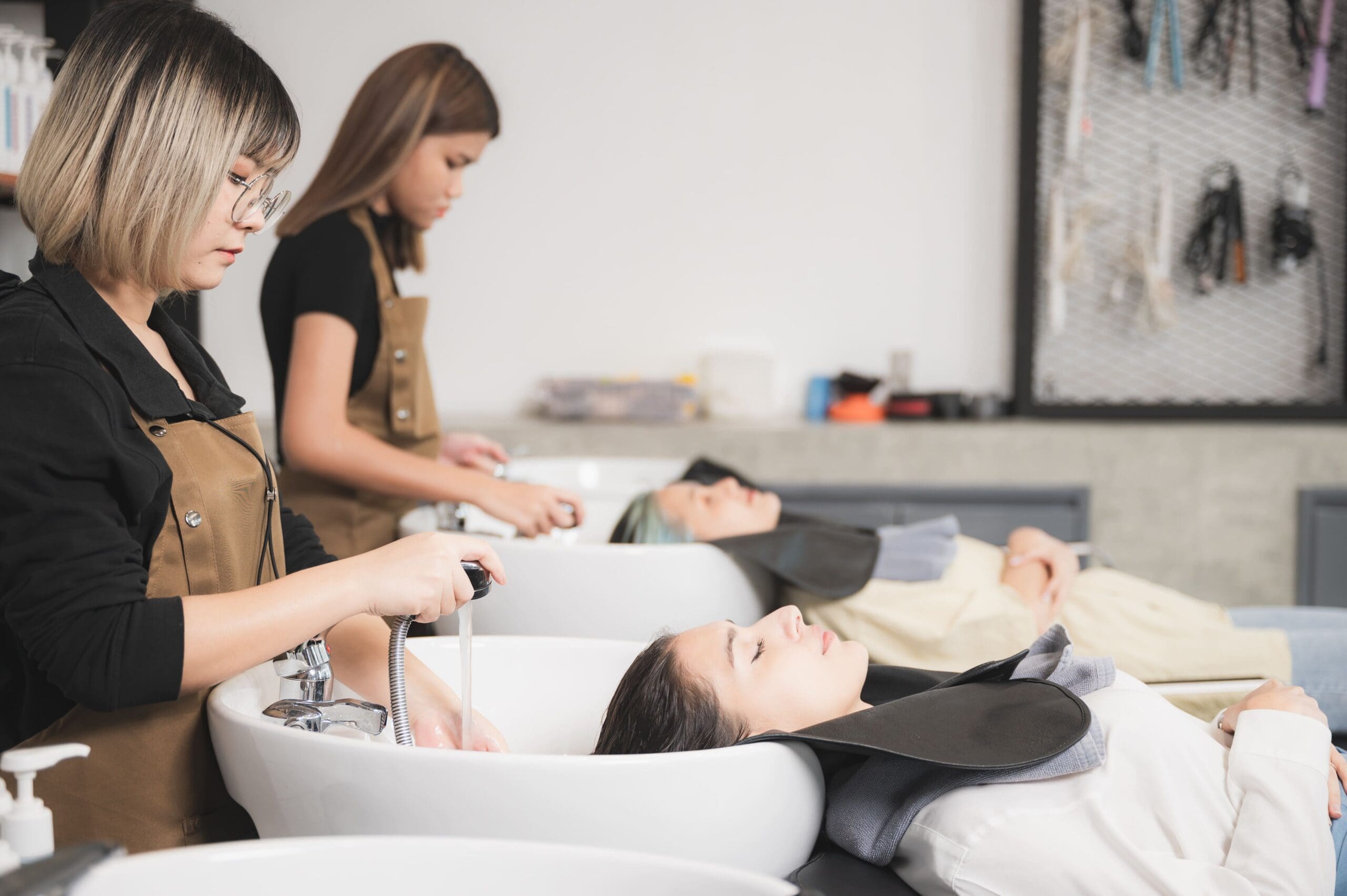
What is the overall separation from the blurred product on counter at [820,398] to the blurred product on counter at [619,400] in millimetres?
448

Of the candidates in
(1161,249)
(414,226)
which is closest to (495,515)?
(414,226)

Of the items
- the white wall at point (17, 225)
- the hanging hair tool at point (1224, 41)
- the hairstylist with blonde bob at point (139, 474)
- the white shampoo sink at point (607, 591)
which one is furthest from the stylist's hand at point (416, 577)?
the hanging hair tool at point (1224, 41)

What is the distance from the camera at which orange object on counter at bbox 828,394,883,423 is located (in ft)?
11.2

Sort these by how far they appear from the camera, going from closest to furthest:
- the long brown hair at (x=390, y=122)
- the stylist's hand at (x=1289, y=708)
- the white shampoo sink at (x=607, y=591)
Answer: the stylist's hand at (x=1289, y=708) < the white shampoo sink at (x=607, y=591) < the long brown hair at (x=390, y=122)

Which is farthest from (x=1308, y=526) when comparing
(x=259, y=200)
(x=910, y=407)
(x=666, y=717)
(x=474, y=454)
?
(x=259, y=200)

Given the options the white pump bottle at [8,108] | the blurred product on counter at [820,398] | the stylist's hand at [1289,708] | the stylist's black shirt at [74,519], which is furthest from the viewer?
the blurred product on counter at [820,398]

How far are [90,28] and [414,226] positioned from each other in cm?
94

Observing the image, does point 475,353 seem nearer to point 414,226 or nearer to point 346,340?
point 414,226

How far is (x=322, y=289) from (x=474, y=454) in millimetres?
554

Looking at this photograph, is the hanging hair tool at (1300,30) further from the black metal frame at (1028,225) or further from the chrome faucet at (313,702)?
the chrome faucet at (313,702)

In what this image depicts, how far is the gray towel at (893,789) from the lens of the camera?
3.10 ft

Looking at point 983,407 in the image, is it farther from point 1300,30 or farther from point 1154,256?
point 1300,30

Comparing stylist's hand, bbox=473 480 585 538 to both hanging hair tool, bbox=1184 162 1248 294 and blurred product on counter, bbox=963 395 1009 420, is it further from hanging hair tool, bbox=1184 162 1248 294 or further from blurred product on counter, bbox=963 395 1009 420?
hanging hair tool, bbox=1184 162 1248 294

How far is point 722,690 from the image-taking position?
1066 millimetres
